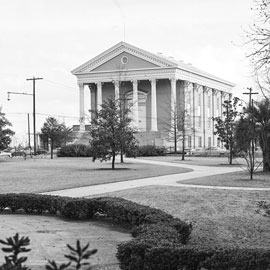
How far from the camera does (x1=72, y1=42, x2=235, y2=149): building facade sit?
7975cm

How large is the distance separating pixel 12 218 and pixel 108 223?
2609 mm

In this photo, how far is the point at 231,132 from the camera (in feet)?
144

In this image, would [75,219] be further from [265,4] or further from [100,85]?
[100,85]

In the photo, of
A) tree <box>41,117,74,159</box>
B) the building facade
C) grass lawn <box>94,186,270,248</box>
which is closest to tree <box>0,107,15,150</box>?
tree <box>41,117,74,159</box>

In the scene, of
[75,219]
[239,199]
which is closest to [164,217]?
[75,219]

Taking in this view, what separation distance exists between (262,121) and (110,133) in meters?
9.85

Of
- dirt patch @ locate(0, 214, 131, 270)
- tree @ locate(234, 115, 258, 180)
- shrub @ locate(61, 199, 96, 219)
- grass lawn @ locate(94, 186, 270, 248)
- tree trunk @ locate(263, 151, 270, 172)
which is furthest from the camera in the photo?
tree trunk @ locate(263, 151, 270, 172)

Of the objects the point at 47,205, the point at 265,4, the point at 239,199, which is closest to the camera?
the point at 265,4

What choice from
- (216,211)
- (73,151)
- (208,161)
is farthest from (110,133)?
(73,151)

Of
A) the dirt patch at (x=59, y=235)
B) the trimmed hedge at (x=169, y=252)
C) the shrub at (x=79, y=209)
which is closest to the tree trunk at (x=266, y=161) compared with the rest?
the shrub at (x=79, y=209)

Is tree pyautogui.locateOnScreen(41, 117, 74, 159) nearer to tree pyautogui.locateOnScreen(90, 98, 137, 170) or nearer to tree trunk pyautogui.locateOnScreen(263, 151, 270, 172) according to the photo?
tree pyautogui.locateOnScreen(90, 98, 137, 170)

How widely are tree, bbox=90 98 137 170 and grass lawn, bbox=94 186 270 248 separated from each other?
16008mm

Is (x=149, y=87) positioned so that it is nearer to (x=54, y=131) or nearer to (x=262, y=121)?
(x=54, y=131)

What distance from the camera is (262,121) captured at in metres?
33.1
